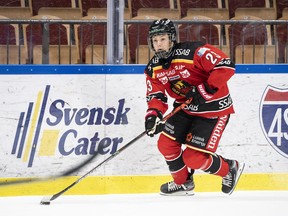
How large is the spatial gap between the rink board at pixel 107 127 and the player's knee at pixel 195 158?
0.37m

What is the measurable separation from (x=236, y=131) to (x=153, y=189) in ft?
2.44

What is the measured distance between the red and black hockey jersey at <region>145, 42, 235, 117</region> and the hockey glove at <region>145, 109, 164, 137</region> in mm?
51

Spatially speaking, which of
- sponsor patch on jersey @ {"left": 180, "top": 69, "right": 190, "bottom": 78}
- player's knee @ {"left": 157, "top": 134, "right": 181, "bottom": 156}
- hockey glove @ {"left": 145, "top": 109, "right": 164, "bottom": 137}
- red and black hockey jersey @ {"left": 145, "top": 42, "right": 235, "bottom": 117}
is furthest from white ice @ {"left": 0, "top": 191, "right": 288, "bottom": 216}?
sponsor patch on jersey @ {"left": 180, "top": 69, "right": 190, "bottom": 78}

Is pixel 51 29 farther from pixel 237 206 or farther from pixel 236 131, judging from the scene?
pixel 237 206

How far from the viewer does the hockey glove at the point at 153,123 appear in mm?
5098

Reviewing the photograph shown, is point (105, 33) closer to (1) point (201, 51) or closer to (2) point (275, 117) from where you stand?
(1) point (201, 51)

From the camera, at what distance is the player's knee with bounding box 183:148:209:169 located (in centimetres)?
516

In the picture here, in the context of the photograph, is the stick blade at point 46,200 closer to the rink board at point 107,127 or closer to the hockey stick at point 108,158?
the hockey stick at point 108,158

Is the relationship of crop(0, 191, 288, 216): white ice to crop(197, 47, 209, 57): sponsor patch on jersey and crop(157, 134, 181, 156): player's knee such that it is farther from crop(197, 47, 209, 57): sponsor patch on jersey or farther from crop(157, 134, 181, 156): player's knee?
crop(197, 47, 209, 57): sponsor patch on jersey

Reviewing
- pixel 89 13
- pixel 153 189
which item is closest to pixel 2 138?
pixel 153 189

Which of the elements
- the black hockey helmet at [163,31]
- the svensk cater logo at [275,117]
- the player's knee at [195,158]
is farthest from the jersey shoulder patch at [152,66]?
the svensk cater logo at [275,117]

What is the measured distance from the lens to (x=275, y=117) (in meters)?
5.63

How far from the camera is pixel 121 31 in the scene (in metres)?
5.55

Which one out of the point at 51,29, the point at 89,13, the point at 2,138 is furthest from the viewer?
the point at 89,13
